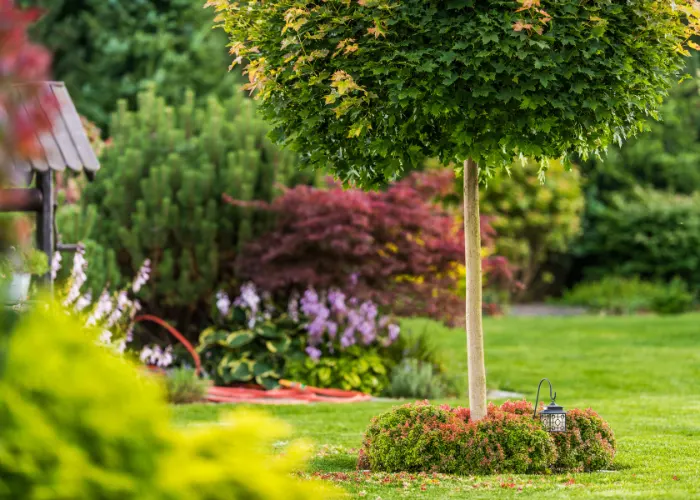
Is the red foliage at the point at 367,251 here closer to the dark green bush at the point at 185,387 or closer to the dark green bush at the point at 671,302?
the dark green bush at the point at 185,387

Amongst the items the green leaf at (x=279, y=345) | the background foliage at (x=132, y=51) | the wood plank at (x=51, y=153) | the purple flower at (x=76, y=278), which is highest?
the background foliage at (x=132, y=51)

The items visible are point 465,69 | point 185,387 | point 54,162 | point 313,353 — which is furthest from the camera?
point 313,353

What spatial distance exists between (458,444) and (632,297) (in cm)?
1752

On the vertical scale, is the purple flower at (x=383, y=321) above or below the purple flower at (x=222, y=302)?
below

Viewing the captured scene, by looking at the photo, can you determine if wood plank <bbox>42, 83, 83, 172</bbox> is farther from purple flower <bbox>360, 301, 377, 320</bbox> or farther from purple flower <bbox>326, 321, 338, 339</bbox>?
purple flower <bbox>360, 301, 377, 320</bbox>

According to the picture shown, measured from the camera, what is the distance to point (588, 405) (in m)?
9.88

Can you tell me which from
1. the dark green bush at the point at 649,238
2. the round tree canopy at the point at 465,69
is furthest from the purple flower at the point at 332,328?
the dark green bush at the point at 649,238

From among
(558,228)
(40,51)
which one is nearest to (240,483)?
(40,51)

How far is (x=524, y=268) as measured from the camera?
2508 cm

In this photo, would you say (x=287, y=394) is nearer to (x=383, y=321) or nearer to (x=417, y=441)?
(x=383, y=321)

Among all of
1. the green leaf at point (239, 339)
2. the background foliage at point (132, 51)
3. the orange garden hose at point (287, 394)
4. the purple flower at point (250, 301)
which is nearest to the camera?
the orange garden hose at point (287, 394)

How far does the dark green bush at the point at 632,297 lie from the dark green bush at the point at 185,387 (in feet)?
44.5

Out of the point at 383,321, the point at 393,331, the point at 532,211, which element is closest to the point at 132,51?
the point at 532,211

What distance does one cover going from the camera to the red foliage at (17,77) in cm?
214
